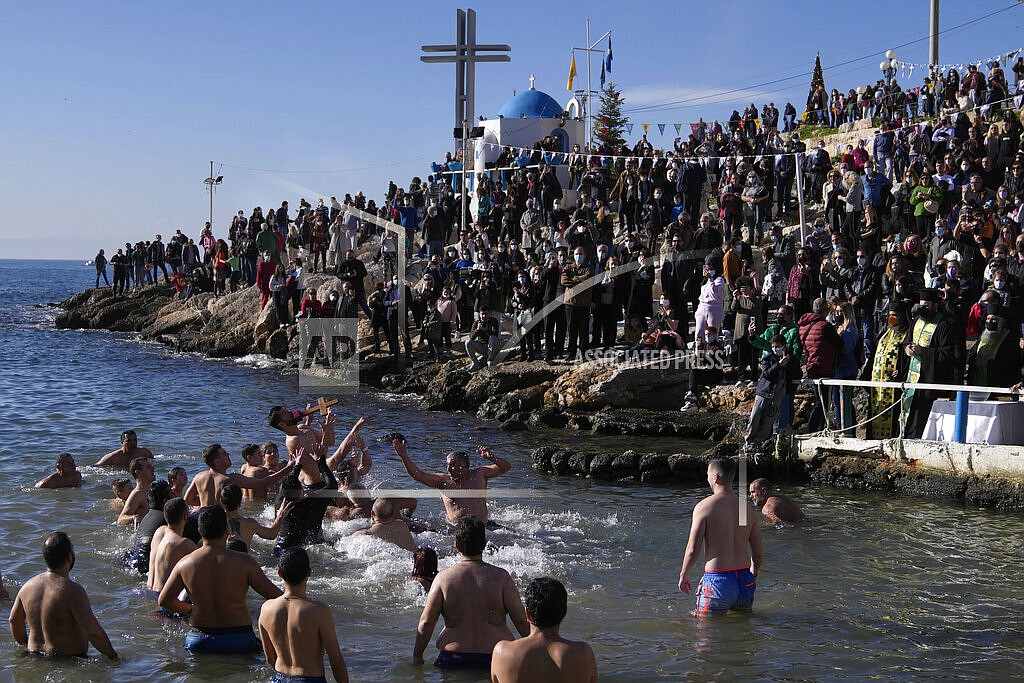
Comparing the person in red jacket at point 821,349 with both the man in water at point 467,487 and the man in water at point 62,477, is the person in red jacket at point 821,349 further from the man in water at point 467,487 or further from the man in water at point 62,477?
the man in water at point 62,477

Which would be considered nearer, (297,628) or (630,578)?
(297,628)

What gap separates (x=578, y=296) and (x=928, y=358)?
25.4 feet

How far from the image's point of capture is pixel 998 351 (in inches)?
513

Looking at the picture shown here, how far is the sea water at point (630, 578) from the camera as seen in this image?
8.01 m

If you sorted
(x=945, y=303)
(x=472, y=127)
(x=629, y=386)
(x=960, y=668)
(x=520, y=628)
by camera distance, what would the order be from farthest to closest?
(x=472, y=127), (x=629, y=386), (x=945, y=303), (x=960, y=668), (x=520, y=628)

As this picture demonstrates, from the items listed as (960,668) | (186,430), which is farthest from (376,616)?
(186,430)

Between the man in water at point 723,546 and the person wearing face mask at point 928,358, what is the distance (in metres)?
5.61

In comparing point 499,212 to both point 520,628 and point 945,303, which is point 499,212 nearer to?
point 945,303

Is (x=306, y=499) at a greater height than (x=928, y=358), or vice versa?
(x=928, y=358)

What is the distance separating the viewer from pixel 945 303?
14.0m

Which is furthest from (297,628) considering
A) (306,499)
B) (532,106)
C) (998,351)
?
(532,106)

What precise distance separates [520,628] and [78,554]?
258 inches

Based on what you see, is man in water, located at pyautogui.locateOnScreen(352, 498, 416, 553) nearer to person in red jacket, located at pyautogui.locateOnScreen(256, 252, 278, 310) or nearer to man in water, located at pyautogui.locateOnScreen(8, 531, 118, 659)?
man in water, located at pyautogui.locateOnScreen(8, 531, 118, 659)

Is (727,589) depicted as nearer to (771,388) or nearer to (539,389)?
(771,388)
